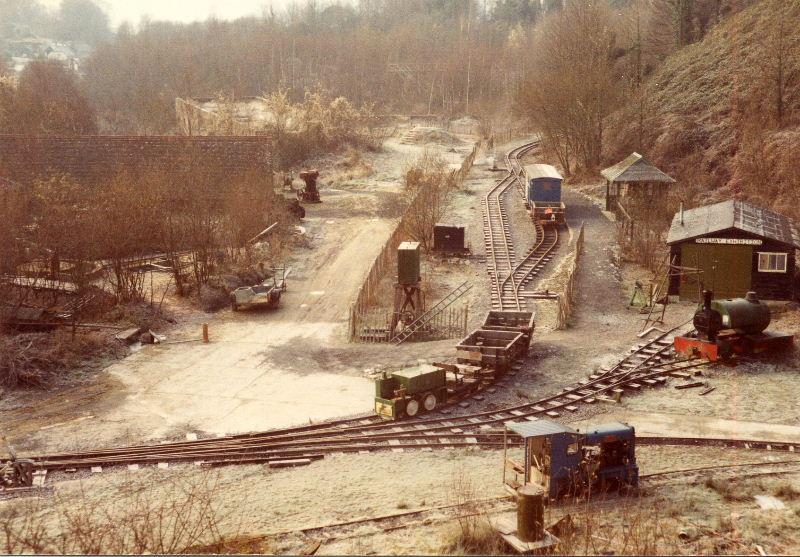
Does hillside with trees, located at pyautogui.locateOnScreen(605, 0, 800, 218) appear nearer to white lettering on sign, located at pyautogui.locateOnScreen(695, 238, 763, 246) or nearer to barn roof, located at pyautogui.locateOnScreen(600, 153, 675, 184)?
barn roof, located at pyautogui.locateOnScreen(600, 153, 675, 184)

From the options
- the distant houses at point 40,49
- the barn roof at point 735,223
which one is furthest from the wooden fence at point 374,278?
the distant houses at point 40,49

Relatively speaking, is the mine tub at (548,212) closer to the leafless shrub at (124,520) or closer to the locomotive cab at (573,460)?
the locomotive cab at (573,460)

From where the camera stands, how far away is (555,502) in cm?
1544

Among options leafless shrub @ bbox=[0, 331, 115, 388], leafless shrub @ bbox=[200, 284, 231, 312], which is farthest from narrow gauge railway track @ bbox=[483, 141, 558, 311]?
leafless shrub @ bbox=[0, 331, 115, 388]

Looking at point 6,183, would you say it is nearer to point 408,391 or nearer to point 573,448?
point 408,391

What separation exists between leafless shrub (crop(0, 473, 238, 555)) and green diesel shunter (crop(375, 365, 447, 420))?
5.07 m

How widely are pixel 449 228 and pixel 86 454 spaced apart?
938 inches

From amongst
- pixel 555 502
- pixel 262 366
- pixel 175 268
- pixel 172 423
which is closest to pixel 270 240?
pixel 175 268

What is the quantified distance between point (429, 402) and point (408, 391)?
0.84 m

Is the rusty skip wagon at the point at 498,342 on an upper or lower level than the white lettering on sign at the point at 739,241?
lower

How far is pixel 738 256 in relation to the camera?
98.4ft

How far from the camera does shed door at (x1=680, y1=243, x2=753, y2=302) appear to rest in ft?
98.2

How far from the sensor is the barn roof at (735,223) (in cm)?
2980

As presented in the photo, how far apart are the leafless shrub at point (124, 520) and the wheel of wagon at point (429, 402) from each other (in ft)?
20.1
